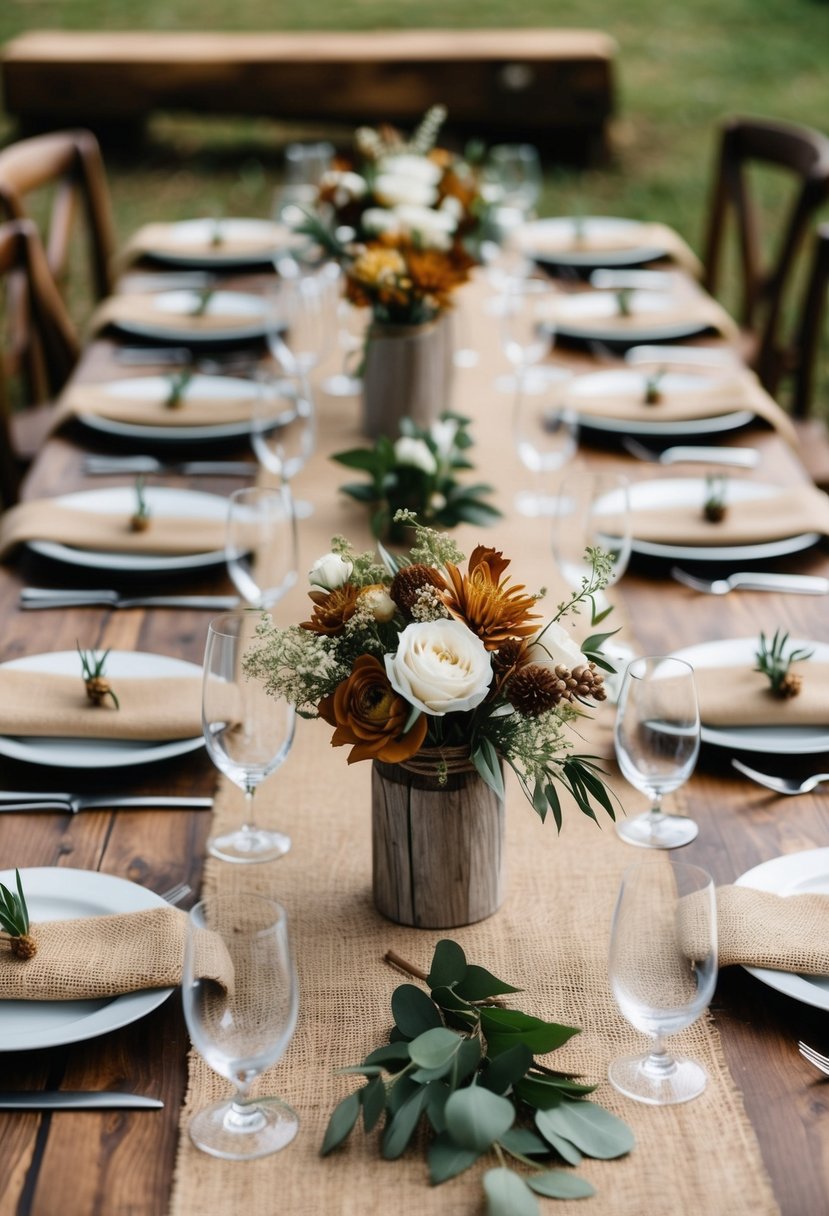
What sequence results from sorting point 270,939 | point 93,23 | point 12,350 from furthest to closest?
point 93,23 → point 12,350 → point 270,939

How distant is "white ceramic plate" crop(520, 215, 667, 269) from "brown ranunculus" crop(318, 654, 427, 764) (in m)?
2.34

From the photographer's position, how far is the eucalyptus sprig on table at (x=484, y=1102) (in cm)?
103

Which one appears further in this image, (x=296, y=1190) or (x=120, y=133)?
(x=120, y=133)

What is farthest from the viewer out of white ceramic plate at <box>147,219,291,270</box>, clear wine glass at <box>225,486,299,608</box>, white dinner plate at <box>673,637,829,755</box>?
white ceramic plate at <box>147,219,291,270</box>

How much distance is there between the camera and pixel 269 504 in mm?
1774

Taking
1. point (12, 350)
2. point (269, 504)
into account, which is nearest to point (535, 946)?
point (269, 504)

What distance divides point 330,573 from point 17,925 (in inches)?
15.6

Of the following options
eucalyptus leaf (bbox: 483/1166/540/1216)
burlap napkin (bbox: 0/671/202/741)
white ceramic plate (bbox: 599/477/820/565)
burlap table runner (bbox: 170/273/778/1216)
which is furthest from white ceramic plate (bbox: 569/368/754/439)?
eucalyptus leaf (bbox: 483/1166/540/1216)

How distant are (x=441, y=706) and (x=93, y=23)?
30.7 ft

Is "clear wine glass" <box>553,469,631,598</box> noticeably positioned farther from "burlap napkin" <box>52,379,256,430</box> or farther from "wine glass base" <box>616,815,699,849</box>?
"burlap napkin" <box>52,379,256,430</box>

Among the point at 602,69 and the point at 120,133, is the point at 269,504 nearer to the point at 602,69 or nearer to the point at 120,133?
the point at 602,69

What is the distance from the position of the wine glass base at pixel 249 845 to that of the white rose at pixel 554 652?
1.29 ft

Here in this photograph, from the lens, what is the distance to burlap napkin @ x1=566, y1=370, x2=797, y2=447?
2527 millimetres

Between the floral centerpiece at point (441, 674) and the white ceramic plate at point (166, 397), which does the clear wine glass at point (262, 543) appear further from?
the white ceramic plate at point (166, 397)
